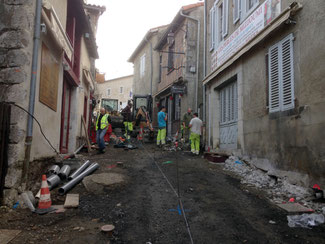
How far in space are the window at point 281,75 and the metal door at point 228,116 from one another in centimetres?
225

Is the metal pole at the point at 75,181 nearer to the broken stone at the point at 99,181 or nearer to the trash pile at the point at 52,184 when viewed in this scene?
the trash pile at the point at 52,184

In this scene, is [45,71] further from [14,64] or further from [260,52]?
[260,52]

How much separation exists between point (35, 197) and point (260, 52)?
6.11 metres

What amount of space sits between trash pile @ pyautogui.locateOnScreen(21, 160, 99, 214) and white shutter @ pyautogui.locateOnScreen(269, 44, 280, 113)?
4.48 meters

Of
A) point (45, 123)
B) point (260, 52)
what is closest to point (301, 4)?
point (260, 52)

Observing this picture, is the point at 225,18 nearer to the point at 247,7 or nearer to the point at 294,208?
the point at 247,7

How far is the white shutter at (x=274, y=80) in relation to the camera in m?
5.87

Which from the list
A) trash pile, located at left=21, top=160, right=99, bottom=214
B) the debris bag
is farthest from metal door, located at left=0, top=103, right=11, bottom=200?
the debris bag

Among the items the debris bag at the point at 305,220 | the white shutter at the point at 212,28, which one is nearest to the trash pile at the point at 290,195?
the debris bag at the point at 305,220

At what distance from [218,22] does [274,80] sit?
4.63 meters

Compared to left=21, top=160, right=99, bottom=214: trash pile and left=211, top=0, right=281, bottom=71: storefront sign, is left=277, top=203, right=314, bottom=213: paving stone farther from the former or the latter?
left=211, top=0, right=281, bottom=71: storefront sign

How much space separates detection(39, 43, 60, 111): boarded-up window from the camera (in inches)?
196

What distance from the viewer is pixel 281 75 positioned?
5.74 meters

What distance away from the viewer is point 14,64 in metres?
4.05
